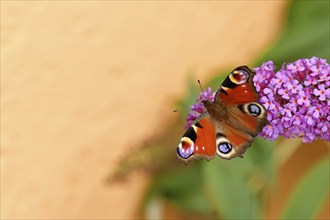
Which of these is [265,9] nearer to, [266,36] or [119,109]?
[266,36]

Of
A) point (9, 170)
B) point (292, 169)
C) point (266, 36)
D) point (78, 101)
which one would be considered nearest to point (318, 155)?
point (292, 169)

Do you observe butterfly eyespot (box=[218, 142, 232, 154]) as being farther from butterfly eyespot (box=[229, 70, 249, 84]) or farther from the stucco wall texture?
the stucco wall texture

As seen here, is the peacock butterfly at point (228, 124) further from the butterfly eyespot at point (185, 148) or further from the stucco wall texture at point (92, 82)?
the stucco wall texture at point (92, 82)

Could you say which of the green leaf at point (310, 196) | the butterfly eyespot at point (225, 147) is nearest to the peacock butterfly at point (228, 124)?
the butterfly eyespot at point (225, 147)

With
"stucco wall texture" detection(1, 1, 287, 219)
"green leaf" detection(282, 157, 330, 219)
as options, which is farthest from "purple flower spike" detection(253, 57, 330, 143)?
"stucco wall texture" detection(1, 1, 287, 219)

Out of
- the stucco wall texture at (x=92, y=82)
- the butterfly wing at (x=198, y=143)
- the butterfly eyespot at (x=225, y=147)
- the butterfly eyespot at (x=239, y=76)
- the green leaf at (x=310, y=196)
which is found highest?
the butterfly eyespot at (x=239, y=76)

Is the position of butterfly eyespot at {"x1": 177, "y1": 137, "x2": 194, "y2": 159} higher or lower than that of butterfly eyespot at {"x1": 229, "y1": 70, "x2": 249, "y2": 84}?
lower

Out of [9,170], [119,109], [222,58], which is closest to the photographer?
[9,170]
